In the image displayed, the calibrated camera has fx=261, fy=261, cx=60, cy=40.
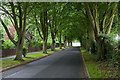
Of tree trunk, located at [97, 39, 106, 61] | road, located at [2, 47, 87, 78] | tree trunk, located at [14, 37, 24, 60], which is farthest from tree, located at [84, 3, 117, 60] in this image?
tree trunk, located at [14, 37, 24, 60]

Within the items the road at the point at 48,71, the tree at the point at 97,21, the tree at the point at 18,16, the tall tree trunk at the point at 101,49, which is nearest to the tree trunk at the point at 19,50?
the tree at the point at 18,16

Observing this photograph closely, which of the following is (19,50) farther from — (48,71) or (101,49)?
(48,71)

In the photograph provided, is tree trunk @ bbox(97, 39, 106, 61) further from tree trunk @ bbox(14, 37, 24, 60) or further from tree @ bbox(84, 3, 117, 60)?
tree trunk @ bbox(14, 37, 24, 60)

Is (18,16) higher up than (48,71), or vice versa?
(18,16)

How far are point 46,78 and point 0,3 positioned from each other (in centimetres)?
1396

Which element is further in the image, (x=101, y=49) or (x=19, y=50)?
(x=19, y=50)

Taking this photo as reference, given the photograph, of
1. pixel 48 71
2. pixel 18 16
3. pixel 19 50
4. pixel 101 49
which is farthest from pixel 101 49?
pixel 18 16

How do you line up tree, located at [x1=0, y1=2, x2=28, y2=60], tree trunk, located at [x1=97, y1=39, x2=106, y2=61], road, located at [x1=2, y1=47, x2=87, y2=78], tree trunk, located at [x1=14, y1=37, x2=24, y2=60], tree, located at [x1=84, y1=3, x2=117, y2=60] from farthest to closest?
tree trunk, located at [x1=14, y1=37, x2=24, y2=60] → tree, located at [x1=0, y1=2, x2=28, y2=60] → tree trunk, located at [x1=97, y1=39, x2=106, y2=61] → tree, located at [x1=84, y1=3, x2=117, y2=60] → road, located at [x1=2, y1=47, x2=87, y2=78]

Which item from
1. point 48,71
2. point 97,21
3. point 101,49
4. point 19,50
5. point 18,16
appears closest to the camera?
point 48,71

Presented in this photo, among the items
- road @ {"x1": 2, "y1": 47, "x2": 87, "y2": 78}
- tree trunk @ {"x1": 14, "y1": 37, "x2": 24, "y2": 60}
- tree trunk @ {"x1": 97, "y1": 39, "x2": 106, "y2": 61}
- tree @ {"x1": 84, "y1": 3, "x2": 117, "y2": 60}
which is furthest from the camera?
tree trunk @ {"x1": 14, "y1": 37, "x2": 24, "y2": 60}

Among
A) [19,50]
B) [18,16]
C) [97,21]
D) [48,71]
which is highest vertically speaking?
[18,16]

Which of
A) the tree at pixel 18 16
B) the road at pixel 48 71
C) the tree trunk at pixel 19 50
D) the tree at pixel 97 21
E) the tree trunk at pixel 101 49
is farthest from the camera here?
the tree trunk at pixel 19 50

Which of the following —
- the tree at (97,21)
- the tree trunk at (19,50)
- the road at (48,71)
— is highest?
the tree at (97,21)

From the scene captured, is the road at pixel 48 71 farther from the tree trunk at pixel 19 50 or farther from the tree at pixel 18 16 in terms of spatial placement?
the tree at pixel 18 16
